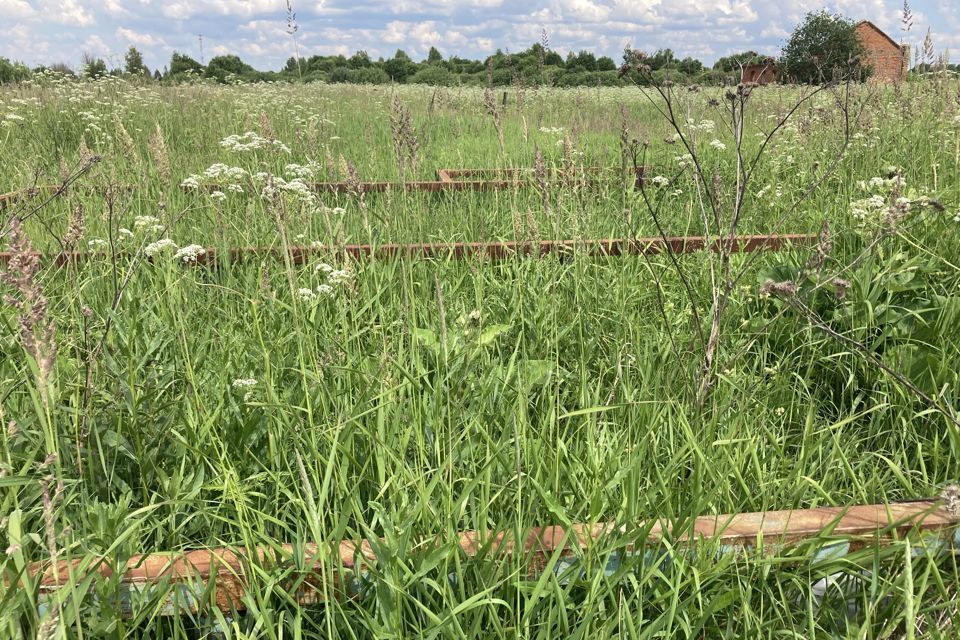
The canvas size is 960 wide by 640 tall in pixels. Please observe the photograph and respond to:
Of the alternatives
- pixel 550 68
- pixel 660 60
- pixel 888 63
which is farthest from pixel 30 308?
pixel 888 63

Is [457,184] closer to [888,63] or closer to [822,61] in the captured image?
[822,61]

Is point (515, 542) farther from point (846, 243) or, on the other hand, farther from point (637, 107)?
point (637, 107)

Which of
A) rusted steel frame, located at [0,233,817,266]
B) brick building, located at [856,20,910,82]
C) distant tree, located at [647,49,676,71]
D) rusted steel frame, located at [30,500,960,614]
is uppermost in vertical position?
brick building, located at [856,20,910,82]

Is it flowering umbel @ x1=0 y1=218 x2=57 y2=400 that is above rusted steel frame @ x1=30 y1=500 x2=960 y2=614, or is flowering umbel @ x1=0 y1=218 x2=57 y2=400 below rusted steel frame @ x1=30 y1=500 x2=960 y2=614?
above

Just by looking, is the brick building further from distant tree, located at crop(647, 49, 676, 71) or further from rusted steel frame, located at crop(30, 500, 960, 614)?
rusted steel frame, located at crop(30, 500, 960, 614)

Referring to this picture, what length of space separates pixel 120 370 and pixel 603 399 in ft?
5.31

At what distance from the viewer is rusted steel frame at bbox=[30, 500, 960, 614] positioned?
4.70 ft

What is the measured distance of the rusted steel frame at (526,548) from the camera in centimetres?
143

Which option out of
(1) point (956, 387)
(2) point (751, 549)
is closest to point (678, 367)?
(2) point (751, 549)

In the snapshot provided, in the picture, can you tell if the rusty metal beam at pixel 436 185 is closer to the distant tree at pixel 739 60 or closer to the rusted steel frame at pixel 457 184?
the rusted steel frame at pixel 457 184

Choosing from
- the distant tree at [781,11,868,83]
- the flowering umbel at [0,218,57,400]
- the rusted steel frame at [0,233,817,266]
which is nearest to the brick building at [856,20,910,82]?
the distant tree at [781,11,868,83]

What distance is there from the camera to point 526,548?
1.57 metres

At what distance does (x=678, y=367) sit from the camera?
7.84ft

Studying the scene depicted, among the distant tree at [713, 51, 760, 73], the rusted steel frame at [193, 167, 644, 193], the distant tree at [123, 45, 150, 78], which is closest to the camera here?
the distant tree at [713, 51, 760, 73]
